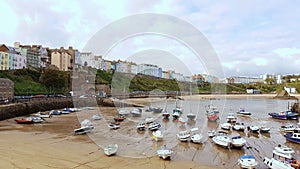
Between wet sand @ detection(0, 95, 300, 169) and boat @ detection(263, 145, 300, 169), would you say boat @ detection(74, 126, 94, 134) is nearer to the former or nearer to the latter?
wet sand @ detection(0, 95, 300, 169)

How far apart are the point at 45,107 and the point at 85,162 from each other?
27.1 m

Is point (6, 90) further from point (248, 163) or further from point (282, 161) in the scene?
point (282, 161)

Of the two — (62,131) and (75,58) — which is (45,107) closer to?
(62,131)

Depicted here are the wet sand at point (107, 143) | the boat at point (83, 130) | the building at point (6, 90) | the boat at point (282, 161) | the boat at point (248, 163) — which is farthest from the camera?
the building at point (6, 90)

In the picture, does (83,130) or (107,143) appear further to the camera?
(83,130)

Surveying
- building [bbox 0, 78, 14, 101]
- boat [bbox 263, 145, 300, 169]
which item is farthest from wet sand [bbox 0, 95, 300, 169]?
building [bbox 0, 78, 14, 101]

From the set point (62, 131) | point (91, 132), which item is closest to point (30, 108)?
point (62, 131)

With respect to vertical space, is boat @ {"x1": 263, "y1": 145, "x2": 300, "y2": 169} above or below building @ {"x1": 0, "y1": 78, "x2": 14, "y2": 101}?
below

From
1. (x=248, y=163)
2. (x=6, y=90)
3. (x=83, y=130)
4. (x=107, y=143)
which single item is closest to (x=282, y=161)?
(x=248, y=163)

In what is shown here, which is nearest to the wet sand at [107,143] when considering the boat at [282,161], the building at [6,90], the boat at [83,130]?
the boat at [83,130]

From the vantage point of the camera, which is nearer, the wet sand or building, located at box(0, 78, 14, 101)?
the wet sand

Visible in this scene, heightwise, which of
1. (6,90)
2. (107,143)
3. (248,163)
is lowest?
(107,143)

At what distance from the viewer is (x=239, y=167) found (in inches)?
485

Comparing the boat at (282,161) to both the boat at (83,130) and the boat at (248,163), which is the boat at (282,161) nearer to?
the boat at (248,163)
